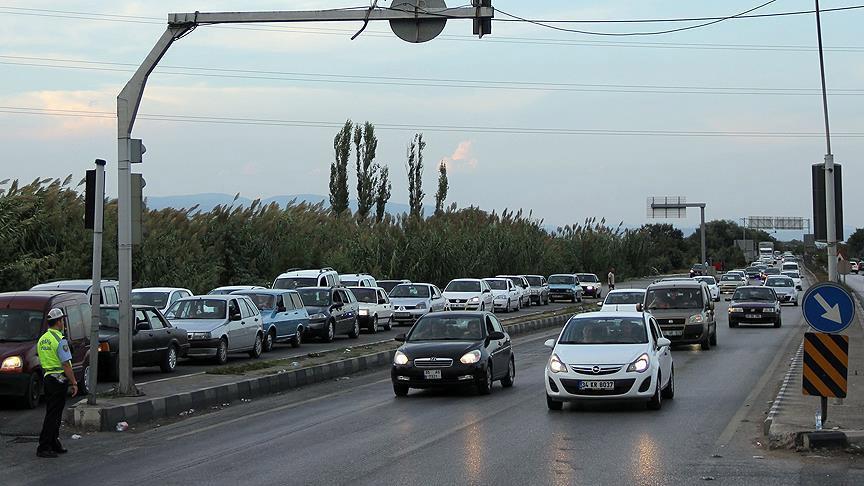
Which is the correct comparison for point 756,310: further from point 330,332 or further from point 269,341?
point 269,341

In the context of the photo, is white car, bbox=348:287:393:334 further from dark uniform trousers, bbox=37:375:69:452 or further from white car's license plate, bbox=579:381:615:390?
dark uniform trousers, bbox=37:375:69:452

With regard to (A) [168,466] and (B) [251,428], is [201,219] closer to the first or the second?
(B) [251,428]

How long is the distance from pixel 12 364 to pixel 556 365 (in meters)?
8.14

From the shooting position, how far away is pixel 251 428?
52.1ft

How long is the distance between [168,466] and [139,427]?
411cm

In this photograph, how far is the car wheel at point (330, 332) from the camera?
34344 mm

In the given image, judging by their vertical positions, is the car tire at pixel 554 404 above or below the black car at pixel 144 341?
below

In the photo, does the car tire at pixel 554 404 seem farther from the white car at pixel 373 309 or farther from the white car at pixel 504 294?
the white car at pixel 504 294

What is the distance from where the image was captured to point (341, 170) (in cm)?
8306

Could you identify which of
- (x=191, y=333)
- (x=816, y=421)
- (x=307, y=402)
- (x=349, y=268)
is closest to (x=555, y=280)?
(x=349, y=268)

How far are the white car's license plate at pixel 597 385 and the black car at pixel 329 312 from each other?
58.8ft

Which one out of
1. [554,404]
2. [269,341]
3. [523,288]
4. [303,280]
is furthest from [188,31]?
[523,288]

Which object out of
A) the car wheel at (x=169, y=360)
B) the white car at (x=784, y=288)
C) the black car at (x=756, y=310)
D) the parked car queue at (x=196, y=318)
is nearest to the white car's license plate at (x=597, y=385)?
the parked car queue at (x=196, y=318)

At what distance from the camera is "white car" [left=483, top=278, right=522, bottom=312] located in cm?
5603
